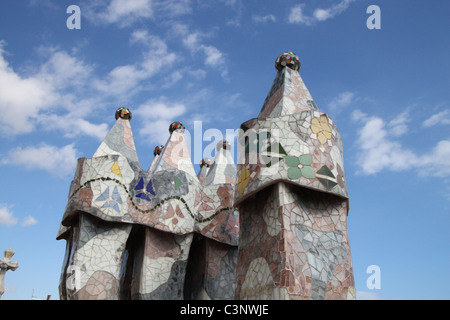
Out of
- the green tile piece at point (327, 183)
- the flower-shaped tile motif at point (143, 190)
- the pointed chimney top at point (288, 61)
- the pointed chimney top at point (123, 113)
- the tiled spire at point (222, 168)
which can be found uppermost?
the pointed chimney top at point (123, 113)

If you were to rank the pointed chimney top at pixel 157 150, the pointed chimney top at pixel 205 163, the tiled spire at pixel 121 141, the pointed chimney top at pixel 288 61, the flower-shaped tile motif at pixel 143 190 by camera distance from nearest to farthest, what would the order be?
the pointed chimney top at pixel 288 61
the flower-shaped tile motif at pixel 143 190
the tiled spire at pixel 121 141
the pointed chimney top at pixel 157 150
the pointed chimney top at pixel 205 163

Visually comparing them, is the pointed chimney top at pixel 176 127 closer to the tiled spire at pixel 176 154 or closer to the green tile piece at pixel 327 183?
the tiled spire at pixel 176 154

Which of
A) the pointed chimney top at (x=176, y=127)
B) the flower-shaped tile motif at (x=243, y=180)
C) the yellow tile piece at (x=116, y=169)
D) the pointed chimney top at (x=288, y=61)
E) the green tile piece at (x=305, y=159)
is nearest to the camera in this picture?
the green tile piece at (x=305, y=159)

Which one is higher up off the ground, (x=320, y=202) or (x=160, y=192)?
(x=160, y=192)

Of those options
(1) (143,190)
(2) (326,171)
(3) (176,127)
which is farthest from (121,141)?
(2) (326,171)

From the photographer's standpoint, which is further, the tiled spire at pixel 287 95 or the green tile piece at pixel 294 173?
the tiled spire at pixel 287 95

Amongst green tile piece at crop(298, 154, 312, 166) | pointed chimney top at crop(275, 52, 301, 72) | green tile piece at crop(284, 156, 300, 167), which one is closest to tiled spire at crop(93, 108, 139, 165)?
pointed chimney top at crop(275, 52, 301, 72)

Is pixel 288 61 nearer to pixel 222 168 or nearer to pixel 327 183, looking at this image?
pixel 327 183

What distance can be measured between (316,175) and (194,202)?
4555mm

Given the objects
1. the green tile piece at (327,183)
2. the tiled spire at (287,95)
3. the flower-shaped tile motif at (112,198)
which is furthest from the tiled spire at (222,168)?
the green tile piece at (327,183)

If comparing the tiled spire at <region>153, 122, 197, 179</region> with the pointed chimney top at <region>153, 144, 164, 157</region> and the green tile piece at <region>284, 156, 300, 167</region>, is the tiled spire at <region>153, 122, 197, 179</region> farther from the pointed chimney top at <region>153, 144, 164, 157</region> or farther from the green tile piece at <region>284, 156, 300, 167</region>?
the green tile piece at <region>284, 156, 300, 167</region>

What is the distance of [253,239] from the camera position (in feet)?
21.3
